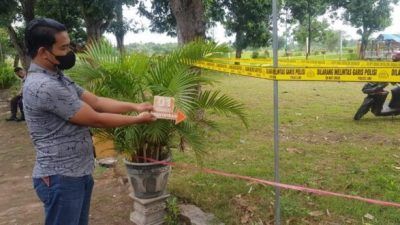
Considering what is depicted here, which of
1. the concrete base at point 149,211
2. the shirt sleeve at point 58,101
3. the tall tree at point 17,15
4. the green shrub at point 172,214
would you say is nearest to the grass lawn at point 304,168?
the green shrub at point 172,214

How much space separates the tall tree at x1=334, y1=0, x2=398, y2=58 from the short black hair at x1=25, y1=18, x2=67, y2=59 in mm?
27305

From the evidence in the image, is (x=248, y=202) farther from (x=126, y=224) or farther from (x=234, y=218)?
(x=126, y=224)

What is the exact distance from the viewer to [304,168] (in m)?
4.65

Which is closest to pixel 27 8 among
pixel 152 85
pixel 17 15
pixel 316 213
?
pixel 17 15

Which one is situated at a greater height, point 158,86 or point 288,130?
point 158,86

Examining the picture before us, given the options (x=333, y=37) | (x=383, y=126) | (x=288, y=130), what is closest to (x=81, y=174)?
(x=288, y=130)

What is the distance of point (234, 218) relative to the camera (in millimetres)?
3525

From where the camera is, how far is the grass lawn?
353 cm

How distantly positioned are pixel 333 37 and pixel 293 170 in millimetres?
54833

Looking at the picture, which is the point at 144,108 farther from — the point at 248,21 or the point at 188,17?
the point at 248,21

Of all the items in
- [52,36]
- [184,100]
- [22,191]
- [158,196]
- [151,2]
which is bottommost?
[22,191]

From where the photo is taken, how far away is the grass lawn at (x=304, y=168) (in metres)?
3.53

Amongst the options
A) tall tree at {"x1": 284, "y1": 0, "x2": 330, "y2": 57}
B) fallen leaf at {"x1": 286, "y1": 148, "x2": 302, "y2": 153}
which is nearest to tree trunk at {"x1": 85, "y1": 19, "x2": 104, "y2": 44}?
fallen leaf at {"x1": 286, "y1": 148, "x2": 302, "y2": 153}

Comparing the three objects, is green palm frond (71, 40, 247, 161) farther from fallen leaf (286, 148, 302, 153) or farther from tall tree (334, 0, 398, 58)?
tall tree (334, 0, 398, 58)
